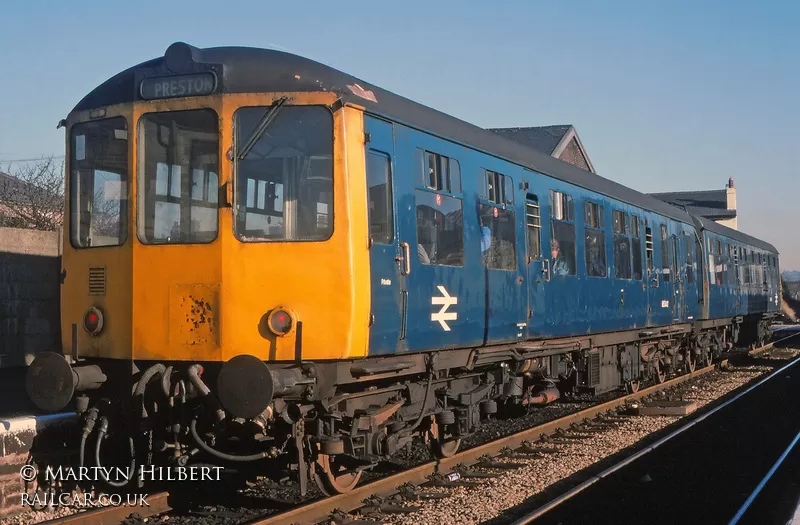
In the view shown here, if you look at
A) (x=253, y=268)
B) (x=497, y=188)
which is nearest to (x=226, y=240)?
(x=253, y=268)

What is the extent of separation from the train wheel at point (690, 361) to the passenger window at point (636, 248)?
5.51 m

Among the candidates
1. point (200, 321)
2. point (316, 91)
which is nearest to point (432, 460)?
point (200, 321)

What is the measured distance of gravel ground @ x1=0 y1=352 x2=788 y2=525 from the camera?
6.96m

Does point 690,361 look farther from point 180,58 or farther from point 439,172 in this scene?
point 180,58

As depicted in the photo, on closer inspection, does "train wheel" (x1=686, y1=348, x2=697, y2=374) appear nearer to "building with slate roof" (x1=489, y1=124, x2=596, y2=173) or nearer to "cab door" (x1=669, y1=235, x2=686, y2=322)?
"cab door" (x1=669, y1=235, x2=686, y2=322)

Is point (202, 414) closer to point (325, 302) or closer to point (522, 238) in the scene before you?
point (325, 302)

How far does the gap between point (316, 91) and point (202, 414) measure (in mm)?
2516

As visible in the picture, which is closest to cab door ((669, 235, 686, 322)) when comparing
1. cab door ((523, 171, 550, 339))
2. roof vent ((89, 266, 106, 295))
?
cab door ((523, 171, 550, 339))

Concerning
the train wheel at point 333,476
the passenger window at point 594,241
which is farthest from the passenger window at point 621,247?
the train wheel at point 333,476

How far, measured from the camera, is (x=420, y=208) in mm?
7621

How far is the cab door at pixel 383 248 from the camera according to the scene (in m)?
6.83

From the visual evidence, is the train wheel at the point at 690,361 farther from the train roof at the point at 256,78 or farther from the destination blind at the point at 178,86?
the destination blind at the point at 178,86

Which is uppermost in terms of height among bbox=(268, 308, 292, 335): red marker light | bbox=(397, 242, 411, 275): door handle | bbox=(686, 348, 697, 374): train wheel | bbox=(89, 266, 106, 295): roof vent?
bbox=(397, 242, 411, 275): door handle

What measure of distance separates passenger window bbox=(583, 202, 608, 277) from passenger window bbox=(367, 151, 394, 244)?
5301 millimetres
